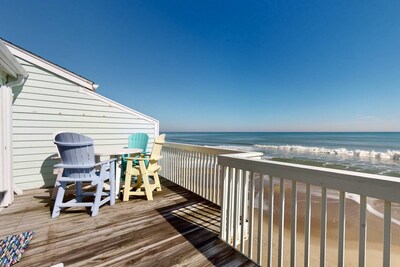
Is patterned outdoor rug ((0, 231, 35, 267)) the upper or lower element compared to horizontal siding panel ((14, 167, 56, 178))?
lower

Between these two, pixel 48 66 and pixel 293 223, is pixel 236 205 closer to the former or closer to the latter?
pixel 293 223

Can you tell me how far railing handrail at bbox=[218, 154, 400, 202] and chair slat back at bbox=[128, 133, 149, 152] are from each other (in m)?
3.18

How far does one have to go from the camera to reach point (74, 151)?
93.7 inches

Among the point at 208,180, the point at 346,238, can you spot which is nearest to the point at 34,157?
the point at 208,180

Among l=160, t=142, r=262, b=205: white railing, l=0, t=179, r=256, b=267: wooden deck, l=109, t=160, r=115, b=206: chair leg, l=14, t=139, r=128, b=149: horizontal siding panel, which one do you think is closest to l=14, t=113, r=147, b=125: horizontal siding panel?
l=14, t=139, r=128, b=149: horizontal siding panel

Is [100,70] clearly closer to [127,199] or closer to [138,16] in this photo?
[138,16]

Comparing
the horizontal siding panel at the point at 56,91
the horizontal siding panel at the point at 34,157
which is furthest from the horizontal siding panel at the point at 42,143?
the horizontal siding panel at the point at 56,91

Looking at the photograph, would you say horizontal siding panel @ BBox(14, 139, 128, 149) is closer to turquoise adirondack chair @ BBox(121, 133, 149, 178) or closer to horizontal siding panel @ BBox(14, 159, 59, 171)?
horizontal siding panel @ BBox(14, 159, 59, 171)

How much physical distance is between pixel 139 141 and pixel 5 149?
7.17ft

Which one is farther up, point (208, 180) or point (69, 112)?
point (69, 112)

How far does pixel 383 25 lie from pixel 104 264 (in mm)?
10010

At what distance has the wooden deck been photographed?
5.17 ft

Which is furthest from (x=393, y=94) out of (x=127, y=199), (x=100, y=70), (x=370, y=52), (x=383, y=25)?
(x=100, y=70)

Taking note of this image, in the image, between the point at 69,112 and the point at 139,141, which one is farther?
the point at 139,141
